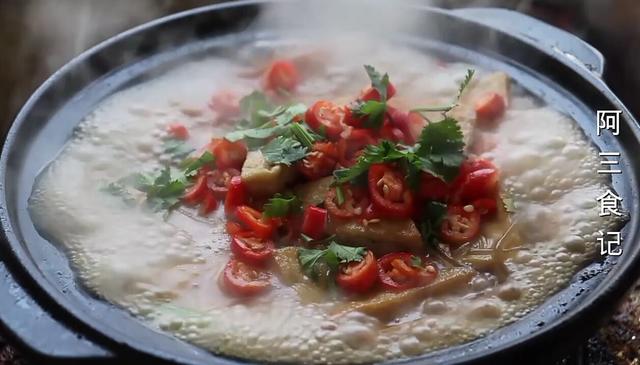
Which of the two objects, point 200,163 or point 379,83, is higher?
point 379,83

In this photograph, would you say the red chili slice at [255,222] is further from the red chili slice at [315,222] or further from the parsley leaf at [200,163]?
the parsley leaf at [200,163]

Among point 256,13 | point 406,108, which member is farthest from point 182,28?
point 406,108

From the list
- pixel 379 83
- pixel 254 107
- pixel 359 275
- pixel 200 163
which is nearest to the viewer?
pixel 359 275

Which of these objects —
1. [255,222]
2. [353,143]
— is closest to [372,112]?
[353,143]

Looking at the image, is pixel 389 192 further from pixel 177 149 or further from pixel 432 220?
pixel 177 149

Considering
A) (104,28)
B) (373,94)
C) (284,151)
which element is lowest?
(104,28)

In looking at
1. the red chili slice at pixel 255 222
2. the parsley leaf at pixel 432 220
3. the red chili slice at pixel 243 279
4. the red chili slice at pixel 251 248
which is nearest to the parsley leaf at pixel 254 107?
the red chili slice at pixel 255 222

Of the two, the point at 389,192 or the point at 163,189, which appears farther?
the point at 163,189
